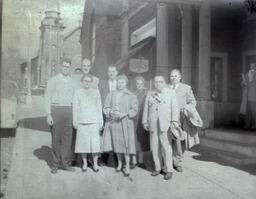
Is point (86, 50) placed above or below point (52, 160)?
above

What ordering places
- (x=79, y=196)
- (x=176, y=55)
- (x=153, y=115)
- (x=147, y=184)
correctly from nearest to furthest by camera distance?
(x=79, y=196), (x=147, y=184), (x=153, y=115), (x=176, y=55)

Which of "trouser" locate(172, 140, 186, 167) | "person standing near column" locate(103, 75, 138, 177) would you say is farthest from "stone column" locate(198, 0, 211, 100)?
"person standing near column" locate(103, 75, 138, 177)

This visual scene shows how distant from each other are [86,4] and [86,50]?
0.56m

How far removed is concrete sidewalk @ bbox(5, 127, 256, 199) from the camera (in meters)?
3.33

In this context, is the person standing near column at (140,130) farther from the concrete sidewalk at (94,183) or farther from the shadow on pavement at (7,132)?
the shadow on pavement at (7,132)

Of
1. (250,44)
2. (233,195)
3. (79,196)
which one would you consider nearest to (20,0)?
(79,196)

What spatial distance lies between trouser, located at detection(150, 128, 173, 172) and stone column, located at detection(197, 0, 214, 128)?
1.36 meters

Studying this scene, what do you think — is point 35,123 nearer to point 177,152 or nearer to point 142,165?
point 142,165

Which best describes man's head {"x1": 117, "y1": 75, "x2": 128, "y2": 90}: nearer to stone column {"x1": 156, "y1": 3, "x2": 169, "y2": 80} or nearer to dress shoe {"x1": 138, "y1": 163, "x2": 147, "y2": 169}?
stone column {"x1": 156, "y1": 3, "x2": 169, "y2": 80}

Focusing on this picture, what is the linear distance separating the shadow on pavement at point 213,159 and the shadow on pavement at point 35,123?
2.44 meters

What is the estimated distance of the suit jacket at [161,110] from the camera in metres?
3.90

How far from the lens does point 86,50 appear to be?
3.83 metres

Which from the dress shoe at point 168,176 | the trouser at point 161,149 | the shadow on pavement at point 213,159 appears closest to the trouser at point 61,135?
the trouser at point 161,149

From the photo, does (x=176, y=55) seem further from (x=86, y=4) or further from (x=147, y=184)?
(x=147, y=184)
